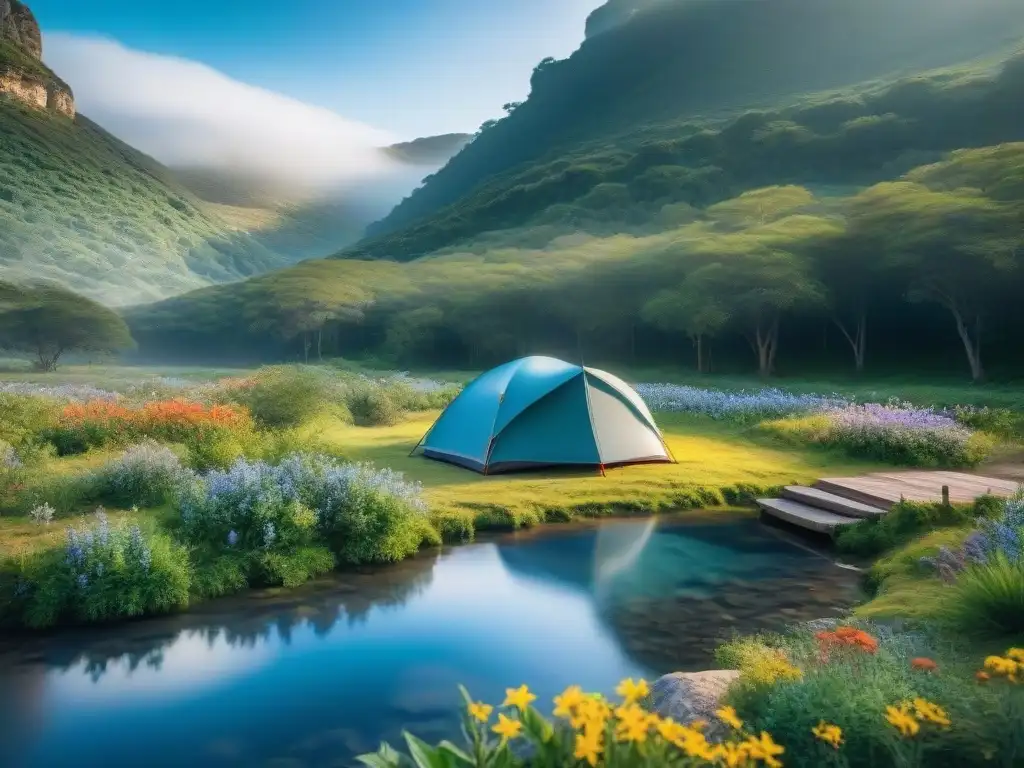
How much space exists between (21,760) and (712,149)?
344 ft

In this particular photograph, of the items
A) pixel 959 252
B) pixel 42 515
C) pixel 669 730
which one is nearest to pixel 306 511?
pixel 42 515

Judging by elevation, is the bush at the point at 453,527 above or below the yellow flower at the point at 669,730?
below

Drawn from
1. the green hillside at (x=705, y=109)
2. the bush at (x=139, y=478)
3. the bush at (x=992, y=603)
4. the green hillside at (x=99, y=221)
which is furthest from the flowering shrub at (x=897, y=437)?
the green hillside at (x=705, y=109)

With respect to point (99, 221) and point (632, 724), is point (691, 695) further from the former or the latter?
point (99, 221)

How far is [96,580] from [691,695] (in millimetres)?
6536

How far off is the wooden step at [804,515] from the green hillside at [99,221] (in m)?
56.5

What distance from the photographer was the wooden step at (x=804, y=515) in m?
11.5

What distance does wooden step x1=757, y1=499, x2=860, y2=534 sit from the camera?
11.5m

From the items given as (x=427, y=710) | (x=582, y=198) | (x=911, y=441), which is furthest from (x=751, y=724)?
(x=582, y=198)

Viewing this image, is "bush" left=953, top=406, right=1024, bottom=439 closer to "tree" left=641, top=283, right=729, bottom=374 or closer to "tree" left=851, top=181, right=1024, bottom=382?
"tree" left=851, top=181, right=1024, bottom=382

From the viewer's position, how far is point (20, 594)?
26.6 feet

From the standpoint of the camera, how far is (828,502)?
12398 millimetres

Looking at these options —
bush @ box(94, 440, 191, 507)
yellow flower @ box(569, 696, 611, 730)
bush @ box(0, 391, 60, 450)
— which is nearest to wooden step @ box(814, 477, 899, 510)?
yellow flower @ box(569, 696, 611, 730)

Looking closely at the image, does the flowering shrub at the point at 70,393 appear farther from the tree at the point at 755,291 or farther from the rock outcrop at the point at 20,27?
the rock outcrop at the point at 20,27
